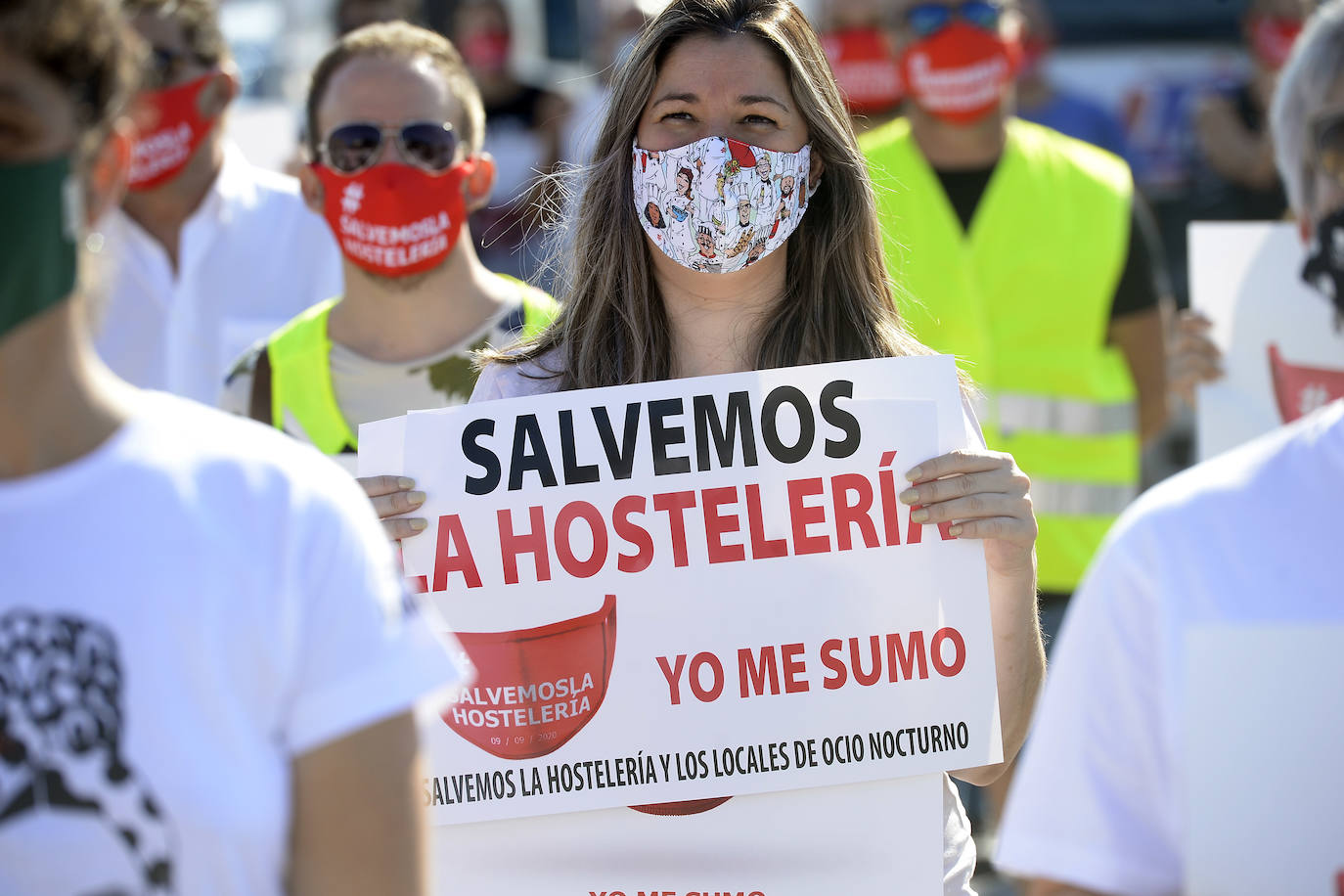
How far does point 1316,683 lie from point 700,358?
4.26 feet

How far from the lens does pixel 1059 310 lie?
16.5 ft

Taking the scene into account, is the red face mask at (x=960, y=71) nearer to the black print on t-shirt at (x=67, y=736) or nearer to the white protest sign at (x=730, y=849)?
the white protest sign at (x=730, y=849)

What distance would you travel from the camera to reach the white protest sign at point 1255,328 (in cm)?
384

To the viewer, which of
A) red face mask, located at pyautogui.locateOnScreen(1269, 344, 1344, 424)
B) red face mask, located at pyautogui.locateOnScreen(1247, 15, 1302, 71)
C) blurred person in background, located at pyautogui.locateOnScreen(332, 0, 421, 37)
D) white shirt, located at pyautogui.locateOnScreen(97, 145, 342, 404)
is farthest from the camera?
red face mask, located at pyautogui.locateOnScreen(1247, 15, 1302, 71)

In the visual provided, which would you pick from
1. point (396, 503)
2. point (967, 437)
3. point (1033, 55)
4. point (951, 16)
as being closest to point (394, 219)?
point (396, 503)

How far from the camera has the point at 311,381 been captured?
338 centimetres

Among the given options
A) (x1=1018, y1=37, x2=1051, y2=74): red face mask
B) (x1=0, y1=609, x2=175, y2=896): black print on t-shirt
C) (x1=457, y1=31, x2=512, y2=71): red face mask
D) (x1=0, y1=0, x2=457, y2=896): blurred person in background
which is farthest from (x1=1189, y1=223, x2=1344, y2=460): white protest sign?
(x1=457, y1=31, x2=512, y2=71): red face mask

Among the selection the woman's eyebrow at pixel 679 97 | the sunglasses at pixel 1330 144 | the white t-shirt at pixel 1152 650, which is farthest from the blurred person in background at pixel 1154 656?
the woman's eyebrow at pixel 679 97

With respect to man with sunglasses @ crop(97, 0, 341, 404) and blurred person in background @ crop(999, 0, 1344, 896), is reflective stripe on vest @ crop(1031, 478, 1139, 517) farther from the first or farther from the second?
blurred person in background @ crop(999, 0, 1344, 896)

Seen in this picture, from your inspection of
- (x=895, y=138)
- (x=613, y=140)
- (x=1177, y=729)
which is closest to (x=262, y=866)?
(x=1177, y=729)

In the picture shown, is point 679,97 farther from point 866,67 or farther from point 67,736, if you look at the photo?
point 866,67

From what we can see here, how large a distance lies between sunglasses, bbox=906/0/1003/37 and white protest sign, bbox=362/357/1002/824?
3289 mm

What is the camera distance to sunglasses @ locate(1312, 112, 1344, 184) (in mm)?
2004

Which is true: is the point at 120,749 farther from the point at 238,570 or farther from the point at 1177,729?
the point at 1177,729
